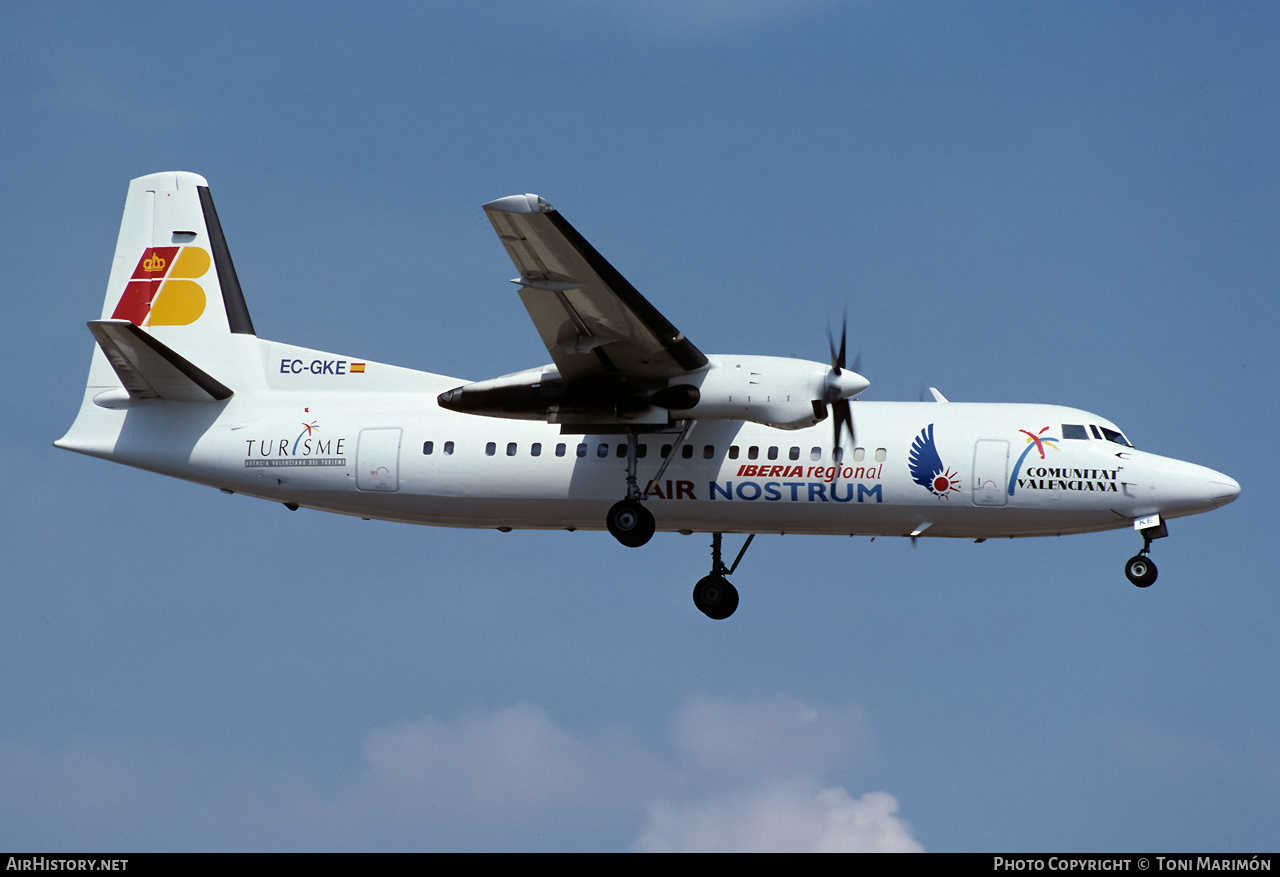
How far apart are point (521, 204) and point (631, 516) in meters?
6.18

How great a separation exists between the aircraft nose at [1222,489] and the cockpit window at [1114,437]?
133 centimetres

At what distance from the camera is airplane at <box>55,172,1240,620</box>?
22.0m

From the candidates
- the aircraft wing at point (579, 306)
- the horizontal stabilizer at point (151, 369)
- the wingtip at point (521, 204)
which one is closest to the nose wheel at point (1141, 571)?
the aircraft wing at point (579, 306)

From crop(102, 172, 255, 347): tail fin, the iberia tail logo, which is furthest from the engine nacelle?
the iberia tail logo

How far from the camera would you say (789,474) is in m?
23.2

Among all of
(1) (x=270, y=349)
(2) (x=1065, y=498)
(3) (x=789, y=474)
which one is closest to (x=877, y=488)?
(3) (x=789, y=474)

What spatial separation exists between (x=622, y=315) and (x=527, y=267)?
6.07 feet

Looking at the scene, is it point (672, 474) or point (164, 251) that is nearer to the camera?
point (672, 474)

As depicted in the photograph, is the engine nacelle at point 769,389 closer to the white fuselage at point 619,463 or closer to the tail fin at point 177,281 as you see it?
the white fuselage at point 619,463

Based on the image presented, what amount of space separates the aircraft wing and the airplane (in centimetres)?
4

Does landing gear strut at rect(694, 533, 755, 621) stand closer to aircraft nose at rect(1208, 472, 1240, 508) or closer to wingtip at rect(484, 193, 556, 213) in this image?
aircraft nose at rect(1208, 472, 1240, 508)

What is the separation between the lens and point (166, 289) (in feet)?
89.8
